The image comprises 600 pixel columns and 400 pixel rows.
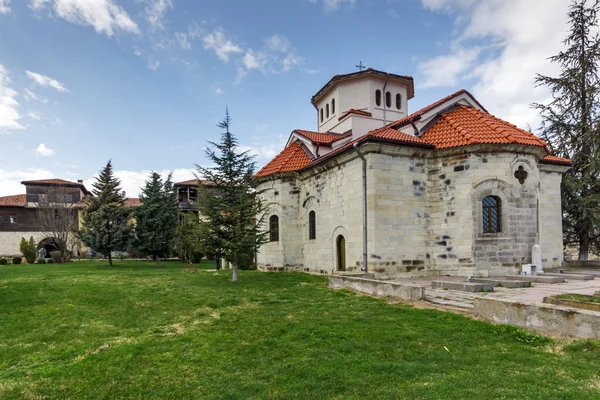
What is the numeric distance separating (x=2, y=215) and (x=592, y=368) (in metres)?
49.0

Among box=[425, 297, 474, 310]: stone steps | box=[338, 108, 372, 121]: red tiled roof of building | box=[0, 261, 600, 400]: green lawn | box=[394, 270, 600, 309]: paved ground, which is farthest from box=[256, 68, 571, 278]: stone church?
box=[0, 261, 600, 400]: green lawn

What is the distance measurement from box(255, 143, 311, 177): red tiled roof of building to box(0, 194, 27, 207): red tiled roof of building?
34.6 meters

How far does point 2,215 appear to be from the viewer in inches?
1495

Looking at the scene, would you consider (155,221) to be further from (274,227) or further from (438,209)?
(438,209)

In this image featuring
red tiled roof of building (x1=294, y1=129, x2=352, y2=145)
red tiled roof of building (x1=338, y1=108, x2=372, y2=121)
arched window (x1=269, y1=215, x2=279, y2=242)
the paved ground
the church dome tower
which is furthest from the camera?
the church dome tower

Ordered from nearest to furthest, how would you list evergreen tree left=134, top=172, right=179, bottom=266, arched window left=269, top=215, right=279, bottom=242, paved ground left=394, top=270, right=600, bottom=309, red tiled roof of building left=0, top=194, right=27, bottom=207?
paved ground left=394, top=270, right=600, bottom=309 → arched window left=269, top=215, right=279, bottom=242 → evergreen tree left=134, top=172, right=179, bottom=266 → red tiled roof of building left=0, top=194, right=27, bottom=207

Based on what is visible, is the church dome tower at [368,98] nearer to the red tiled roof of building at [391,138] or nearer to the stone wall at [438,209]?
the red tiled roof of building at [391,138]

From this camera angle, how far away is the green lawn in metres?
3.92

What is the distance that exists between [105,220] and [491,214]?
21075 millimetres

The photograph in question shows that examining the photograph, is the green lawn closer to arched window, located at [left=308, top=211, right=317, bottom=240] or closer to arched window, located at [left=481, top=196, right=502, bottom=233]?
arched window, located at [left=481, top=196, right=502, bottom=233]

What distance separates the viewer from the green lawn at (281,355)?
392 centimetres

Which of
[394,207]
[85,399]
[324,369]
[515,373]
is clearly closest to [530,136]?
[394,207]

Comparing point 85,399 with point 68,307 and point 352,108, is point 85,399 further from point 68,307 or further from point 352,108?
point 352,108

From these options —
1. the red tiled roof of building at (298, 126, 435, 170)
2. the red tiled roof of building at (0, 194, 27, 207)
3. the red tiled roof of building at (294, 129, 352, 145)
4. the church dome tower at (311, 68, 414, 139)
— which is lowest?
the red tiled roof of building at (0, 194, 27, 207)
